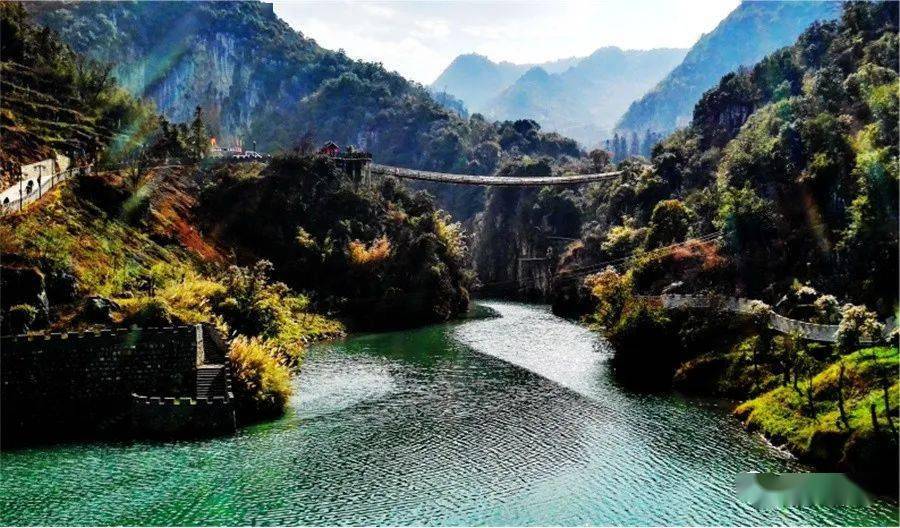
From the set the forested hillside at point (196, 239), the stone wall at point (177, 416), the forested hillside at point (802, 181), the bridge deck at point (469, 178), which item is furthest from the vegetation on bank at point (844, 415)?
the bridge deck at point (469, 178)

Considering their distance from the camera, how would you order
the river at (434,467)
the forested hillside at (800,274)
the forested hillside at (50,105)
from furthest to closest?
the forested hillside at (50,105)
the forested hillside at (800,274)
the river at (434,467)

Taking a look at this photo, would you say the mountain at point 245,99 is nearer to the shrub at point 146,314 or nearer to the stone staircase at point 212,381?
the shrub at point 146,314

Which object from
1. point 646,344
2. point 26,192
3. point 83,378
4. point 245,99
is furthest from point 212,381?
point 245,99

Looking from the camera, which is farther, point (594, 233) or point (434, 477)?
point (594, 233)

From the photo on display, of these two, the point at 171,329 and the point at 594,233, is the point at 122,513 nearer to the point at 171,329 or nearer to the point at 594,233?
the point at 171,329

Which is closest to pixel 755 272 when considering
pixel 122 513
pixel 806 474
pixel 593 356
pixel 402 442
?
pixel 593 356

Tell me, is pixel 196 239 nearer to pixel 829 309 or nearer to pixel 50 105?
pixel 50 105
